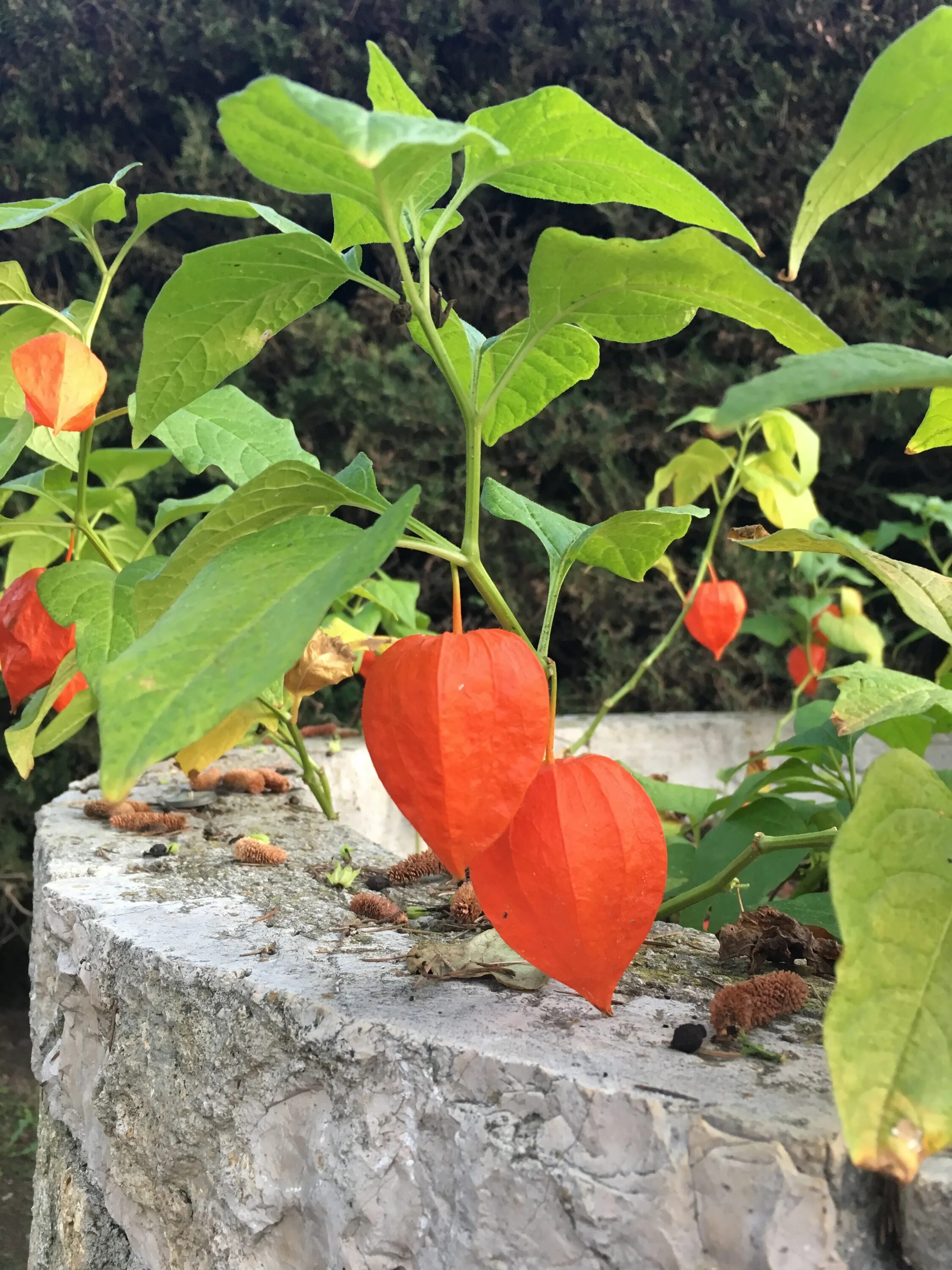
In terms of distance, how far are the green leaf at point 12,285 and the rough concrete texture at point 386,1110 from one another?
0.42 metres

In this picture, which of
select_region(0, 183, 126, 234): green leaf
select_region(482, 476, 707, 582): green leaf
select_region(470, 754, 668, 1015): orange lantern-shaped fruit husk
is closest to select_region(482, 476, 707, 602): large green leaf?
select_region(482, 476, 707, 582): green leaf

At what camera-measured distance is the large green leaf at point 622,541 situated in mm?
440

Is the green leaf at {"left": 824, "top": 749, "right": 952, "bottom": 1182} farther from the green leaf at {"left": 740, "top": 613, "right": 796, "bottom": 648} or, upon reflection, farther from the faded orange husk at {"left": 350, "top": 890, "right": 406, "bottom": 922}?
the green leaf at {"left": 740, "top": 613, "right": 796, "bottom": 648}

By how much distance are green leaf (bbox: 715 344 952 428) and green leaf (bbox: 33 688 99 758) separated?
2.08ft

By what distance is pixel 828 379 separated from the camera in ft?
0.79

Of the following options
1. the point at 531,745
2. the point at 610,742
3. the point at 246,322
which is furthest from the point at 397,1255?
the point at 610,742

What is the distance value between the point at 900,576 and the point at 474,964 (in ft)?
0.94

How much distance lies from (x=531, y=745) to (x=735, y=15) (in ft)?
5.92

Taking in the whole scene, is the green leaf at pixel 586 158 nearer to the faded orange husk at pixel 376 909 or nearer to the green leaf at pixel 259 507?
the green leaf at pixel 259 507

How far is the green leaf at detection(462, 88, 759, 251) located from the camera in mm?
346

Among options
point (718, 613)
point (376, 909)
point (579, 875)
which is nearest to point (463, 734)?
point (579, 875)

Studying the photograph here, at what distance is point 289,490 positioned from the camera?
378 millimetres

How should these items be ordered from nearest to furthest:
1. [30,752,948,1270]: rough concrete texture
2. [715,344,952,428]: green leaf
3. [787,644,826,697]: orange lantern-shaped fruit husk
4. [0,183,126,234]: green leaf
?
[715,344,952,428]: green leaf < [30,752,948,1270]: rough concrete texture < [0,183,126,234]: green leaf < [787,644,826,697]: orange lantern-shaped fruit husk

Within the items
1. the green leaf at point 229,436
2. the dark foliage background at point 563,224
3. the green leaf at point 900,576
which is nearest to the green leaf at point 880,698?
the green leaf at point 900,576
